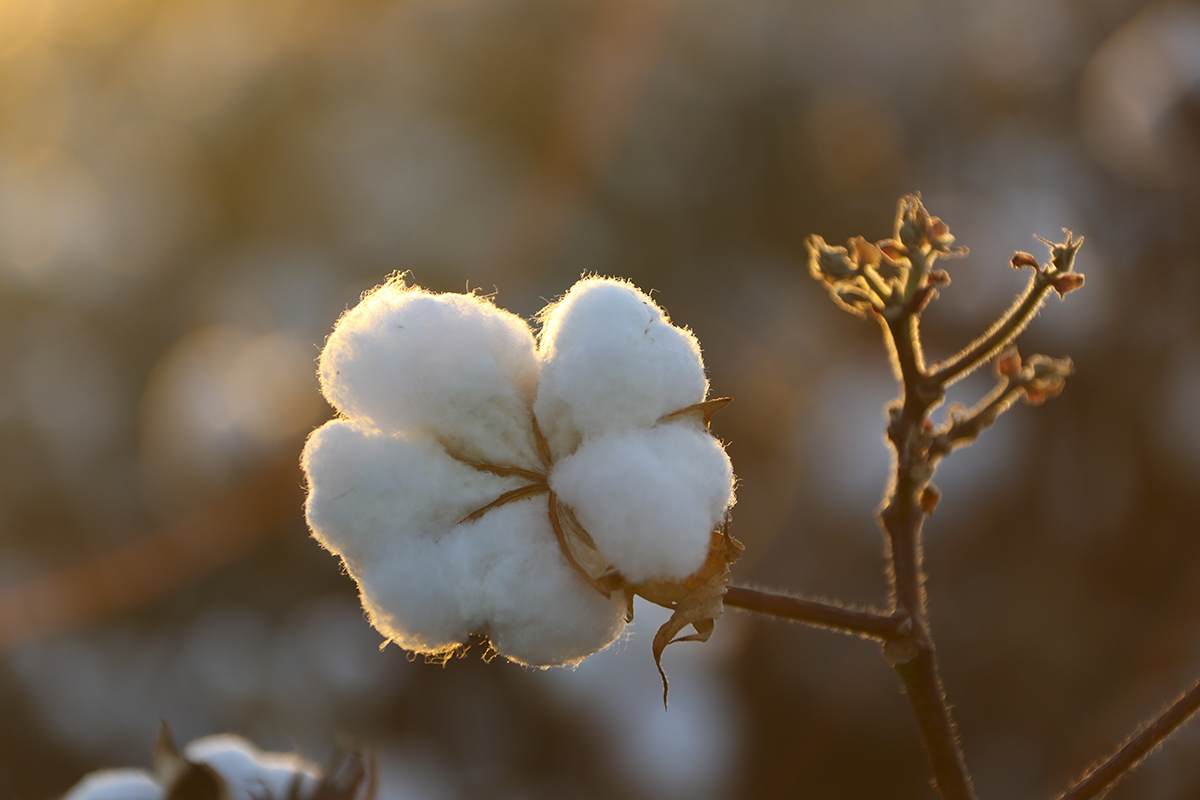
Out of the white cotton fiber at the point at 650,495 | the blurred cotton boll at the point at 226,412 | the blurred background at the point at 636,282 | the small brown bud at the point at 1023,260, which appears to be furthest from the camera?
the blurred cotton boll at the point at 226,412

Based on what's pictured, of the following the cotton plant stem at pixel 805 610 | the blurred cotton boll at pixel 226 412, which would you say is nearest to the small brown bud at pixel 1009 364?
the cotton plant stem at pixel 805 610

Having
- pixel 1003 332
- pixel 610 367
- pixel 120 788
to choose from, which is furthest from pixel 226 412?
pixel 1003 332

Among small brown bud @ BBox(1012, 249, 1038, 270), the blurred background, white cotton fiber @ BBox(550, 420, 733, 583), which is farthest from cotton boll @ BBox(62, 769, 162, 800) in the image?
small brown bud @ BBox(1012, 249, 1038, 270)

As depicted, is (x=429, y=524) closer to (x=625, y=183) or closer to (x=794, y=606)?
(x=794, y=606)

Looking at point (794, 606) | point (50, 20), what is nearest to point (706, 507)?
point (794, 606)

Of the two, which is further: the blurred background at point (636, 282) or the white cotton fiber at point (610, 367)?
the blurred background at point (636, 282)

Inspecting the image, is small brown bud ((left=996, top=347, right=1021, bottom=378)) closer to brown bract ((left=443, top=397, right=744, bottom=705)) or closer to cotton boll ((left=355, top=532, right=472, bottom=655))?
brown bract ((left=443, top=397, right=744, bottom=705))

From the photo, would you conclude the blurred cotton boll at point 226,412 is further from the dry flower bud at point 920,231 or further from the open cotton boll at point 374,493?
the dry flower bud at point 920,231
